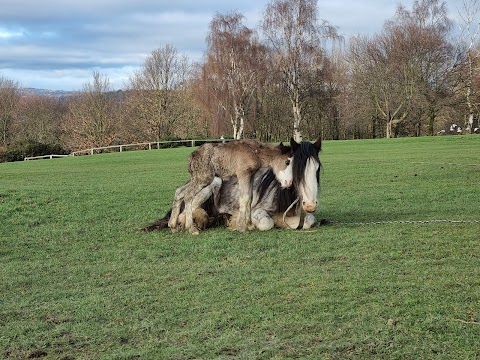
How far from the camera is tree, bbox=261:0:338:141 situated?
55156 millimetres

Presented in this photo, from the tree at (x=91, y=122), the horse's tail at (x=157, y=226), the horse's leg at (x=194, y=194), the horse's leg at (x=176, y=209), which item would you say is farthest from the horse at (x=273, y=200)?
the tree at (x=91, y=122)

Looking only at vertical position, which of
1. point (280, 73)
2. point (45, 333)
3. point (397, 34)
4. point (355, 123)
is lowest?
point (45, 333)

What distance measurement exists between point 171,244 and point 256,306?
3.63m

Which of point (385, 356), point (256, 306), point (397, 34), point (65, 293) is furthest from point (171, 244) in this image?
point (397, 34)

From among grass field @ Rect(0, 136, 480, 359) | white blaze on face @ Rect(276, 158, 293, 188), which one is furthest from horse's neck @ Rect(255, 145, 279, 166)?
grass field @ Rect(0, 136, 480, 359)

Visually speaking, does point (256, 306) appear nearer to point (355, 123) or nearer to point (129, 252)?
point (129, 252)

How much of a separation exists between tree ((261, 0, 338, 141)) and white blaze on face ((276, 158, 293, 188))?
151 ft

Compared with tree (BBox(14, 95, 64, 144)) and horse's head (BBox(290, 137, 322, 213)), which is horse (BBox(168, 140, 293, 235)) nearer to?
horse's head (BBox(290, 137, 322, 213))

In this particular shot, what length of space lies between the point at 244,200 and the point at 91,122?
61.9 meters

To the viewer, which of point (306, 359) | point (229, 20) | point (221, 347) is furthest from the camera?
point (229, 20)

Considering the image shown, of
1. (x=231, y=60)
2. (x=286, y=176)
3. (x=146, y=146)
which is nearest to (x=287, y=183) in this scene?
(x=286, y=176)

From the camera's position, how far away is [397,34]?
5962cm

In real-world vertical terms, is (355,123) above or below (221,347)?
above

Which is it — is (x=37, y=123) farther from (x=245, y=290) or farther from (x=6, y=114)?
(x=245, y=290)
